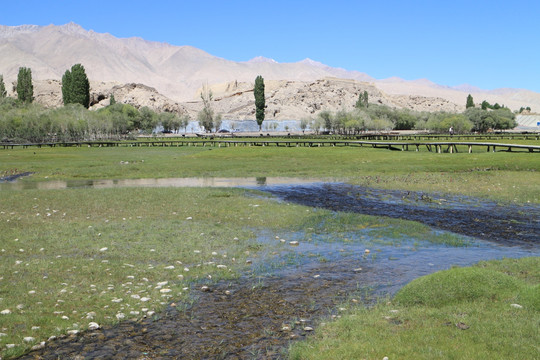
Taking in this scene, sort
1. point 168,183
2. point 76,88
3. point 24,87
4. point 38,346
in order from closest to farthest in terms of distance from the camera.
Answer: point 38,346, point 168,183, point 76,88, point 24,87

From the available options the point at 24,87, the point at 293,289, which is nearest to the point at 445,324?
the point at 293,289

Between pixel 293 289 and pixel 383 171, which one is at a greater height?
pixel 383 171

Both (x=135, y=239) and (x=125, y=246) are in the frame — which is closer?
(x=125, y=246)

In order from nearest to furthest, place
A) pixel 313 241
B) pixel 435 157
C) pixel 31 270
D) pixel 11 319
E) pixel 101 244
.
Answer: pixel 11 319
pixel 31 270
pixel 101 244
pixel 313 241
pixel 435 157

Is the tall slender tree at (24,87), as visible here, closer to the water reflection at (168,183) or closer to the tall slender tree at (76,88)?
the tall slender tree at (76,88)

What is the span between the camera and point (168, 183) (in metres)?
42.2

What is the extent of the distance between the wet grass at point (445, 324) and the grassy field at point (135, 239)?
22 centimetres

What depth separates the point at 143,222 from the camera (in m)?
22.8

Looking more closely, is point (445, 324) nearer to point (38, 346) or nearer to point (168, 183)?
point (38, 346)

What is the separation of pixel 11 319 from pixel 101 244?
7.38 metres

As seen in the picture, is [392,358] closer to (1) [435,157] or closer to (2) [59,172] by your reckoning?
(2) [59,172]

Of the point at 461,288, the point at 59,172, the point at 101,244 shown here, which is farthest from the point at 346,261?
the point at 59,172

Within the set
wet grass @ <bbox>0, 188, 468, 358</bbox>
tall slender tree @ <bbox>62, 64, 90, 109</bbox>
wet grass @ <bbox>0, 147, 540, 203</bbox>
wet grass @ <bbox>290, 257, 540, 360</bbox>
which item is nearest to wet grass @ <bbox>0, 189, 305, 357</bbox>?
wet grass @ <bbox>0, 188, 468, 358</bbox>

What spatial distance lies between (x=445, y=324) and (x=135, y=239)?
12.7 m
